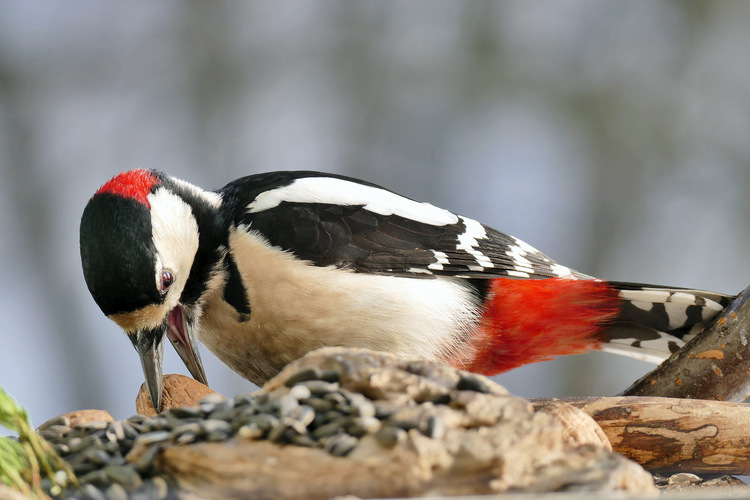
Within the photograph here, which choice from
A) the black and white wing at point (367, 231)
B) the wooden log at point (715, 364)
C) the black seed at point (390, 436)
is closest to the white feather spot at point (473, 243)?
the black and white wing at point (367, 231)

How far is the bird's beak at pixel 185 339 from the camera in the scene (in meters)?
1.66

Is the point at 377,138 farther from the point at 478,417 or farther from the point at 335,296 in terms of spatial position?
the point at 478,417

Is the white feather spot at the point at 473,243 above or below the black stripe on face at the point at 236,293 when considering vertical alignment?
above

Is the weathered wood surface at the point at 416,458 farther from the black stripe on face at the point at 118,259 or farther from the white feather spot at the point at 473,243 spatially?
the white feather spot at the point at 473,243

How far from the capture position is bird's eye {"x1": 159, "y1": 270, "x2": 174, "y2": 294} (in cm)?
148

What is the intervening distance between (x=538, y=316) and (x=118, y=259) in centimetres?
95

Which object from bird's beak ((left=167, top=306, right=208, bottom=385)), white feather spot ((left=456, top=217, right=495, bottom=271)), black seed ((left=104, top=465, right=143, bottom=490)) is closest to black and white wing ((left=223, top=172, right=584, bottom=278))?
white feather spot ((left=456, top=217, right=495, bottom=271))

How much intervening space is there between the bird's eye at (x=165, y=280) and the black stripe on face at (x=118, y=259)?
0.02 m

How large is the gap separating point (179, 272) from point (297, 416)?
67cm

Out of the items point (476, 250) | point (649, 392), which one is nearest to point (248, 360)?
point (476, 250)

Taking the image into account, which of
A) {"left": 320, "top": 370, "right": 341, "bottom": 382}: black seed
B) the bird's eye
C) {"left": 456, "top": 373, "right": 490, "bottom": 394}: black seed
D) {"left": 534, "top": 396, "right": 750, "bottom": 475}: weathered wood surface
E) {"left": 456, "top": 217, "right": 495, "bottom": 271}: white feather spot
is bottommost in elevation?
{"left": 534, "top": 396, "right": 750, "bottom": 475}: weathered wood surface

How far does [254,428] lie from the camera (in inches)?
37.9

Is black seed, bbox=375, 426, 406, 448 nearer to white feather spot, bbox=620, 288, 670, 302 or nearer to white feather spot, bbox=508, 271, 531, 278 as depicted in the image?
white feather spot, bbox=508, 271, 531, 278

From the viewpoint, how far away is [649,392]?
174 centimetres
